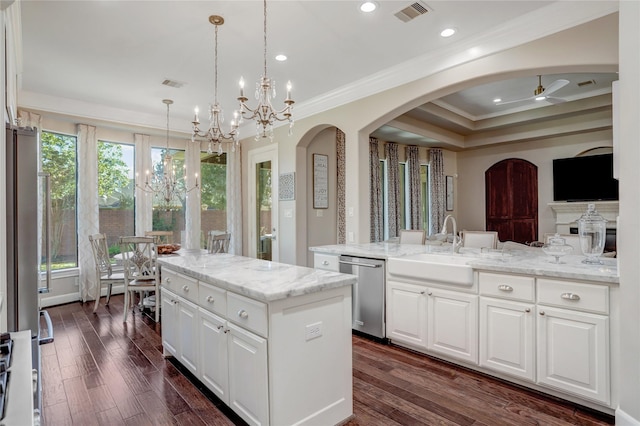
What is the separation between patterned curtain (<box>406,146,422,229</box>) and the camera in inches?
291

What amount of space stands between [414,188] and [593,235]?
16.5ft

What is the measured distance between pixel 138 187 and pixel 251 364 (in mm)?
4672

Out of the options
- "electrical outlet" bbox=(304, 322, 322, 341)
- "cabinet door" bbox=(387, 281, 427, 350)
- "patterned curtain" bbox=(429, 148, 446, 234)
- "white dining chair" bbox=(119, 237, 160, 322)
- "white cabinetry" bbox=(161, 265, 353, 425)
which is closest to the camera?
"white cabinetry" bbox=(161, 265, 353, 425)

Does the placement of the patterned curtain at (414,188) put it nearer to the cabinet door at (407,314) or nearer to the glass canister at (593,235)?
the cabinet door at (407,314)

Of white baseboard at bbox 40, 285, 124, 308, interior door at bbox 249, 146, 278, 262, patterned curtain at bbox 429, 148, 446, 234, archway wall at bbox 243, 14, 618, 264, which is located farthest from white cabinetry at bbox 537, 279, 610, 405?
white baseboard at bbox 40, 285, 124, 308

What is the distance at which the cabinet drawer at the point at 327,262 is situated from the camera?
148 inches

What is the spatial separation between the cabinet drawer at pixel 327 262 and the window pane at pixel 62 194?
3930mm

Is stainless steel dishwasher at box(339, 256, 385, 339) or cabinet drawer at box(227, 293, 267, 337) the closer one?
cabinet drawer at box(227, 293, 267, 337)

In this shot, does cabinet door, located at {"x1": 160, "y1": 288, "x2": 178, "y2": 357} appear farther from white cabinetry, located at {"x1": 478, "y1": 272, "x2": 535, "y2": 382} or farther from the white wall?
the white wall

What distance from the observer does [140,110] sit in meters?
5.44

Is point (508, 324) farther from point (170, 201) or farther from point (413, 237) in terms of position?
point (170, 201)

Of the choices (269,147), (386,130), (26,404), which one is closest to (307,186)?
(269,147)

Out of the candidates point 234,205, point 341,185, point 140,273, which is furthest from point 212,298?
point 234,205

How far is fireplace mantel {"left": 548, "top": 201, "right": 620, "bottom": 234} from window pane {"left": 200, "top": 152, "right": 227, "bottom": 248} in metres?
6.42
